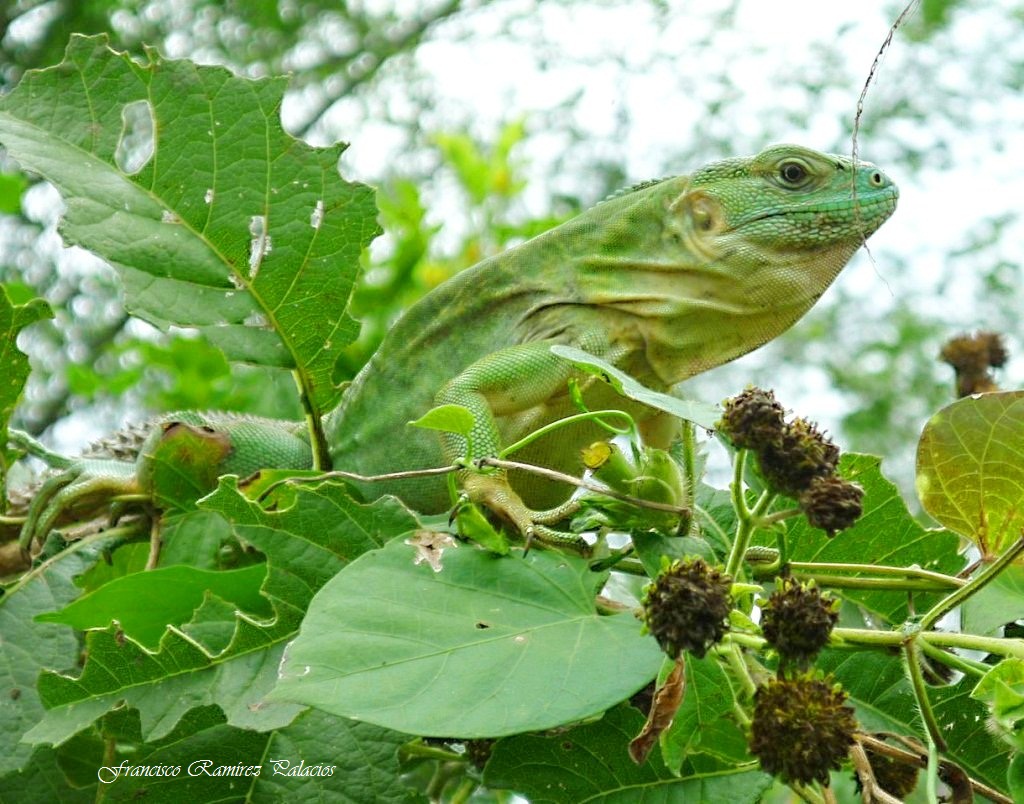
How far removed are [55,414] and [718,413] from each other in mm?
10293

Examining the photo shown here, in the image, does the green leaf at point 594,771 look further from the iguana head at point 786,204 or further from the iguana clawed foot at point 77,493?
the iguana head at point 786,204

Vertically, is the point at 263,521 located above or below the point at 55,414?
above

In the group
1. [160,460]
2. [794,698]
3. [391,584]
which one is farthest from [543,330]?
[794,698]

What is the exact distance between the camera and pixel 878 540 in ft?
8.41

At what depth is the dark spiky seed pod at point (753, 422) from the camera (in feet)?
5.65

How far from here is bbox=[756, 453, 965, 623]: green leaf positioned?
250 cm

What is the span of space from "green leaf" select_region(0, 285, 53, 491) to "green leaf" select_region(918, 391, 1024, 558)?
1.86 metres

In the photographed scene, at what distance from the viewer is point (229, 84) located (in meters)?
2.65

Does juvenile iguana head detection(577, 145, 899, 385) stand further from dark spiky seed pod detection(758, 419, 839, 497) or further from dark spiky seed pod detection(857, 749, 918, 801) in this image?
dark spiky seed pod detection(758, 419, 839, 497)

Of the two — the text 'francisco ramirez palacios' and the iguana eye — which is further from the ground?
the iguana eye

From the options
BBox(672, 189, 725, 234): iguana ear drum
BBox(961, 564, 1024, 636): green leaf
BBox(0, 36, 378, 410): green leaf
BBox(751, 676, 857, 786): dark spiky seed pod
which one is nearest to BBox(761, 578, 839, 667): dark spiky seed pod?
BBox(751, 676, 857, 786): dark spiky seed pod

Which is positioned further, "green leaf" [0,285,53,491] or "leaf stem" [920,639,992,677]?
"green leaf" [0,285,53,491]

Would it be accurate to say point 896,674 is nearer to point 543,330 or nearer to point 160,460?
point 543,330

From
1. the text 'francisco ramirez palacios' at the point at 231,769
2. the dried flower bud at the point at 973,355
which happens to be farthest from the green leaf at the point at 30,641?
the dried flower bud at the point at 973,355
